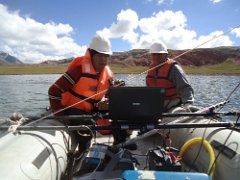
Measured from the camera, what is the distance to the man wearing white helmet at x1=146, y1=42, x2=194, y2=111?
5824 millimetres

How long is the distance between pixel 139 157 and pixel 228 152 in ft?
5.65

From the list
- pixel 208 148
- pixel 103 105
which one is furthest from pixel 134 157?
pixel 208 148

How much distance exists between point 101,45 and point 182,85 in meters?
1.79

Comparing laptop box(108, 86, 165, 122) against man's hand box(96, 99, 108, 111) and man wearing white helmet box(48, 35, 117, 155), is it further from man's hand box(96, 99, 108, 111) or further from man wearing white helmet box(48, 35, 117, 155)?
man's hand box(96, 99, 108, 111)

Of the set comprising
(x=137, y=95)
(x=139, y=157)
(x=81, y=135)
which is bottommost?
(x=139, y=157)

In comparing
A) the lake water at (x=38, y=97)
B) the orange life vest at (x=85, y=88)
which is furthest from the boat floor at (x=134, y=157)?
the lake water at (x=38, y=97)

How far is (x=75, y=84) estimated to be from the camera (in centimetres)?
496

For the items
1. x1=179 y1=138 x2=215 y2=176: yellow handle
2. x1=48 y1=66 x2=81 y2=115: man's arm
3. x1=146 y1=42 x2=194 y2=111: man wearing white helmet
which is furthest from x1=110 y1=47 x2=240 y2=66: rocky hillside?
x1=179 y1=138 x2=215 y2=176: yellow handle

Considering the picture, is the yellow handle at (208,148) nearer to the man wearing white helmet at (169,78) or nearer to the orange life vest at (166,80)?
the man wearing white helmet at (169,78)

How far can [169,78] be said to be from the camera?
20.1ft

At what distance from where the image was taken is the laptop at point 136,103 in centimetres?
335

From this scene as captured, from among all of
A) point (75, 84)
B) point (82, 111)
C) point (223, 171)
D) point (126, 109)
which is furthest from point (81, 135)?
point (223, 171)

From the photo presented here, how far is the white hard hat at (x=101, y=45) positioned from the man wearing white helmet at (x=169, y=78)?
115 cm

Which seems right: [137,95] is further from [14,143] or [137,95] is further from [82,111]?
[82,111]
